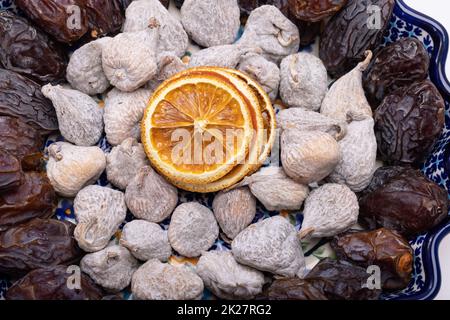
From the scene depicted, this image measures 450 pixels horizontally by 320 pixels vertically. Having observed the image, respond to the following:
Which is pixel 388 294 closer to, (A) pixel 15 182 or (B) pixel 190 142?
(B) pixel 190 142

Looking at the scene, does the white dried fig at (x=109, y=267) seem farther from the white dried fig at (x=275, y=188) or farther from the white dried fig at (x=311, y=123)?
Result: the white dried fig at (x=311, y=123)

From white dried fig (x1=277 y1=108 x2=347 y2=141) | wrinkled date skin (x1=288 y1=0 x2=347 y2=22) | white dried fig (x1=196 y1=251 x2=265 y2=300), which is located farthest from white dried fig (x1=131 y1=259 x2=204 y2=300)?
wrinkled date skin (x1=288 y1=0 x2=347 y2=22)

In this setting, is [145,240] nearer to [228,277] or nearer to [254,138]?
[228,277]

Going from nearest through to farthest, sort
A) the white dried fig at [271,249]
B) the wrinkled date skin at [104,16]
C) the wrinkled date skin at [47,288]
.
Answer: the wrinkled date skin at [47,288] < the white dried fig at [271,249] < the wrinkled date skin at [104,16]

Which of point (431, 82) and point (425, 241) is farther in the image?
point (431, 82)

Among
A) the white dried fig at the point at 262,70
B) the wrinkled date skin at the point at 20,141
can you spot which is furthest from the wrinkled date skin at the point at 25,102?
the white dried fig at the point at 262,70
